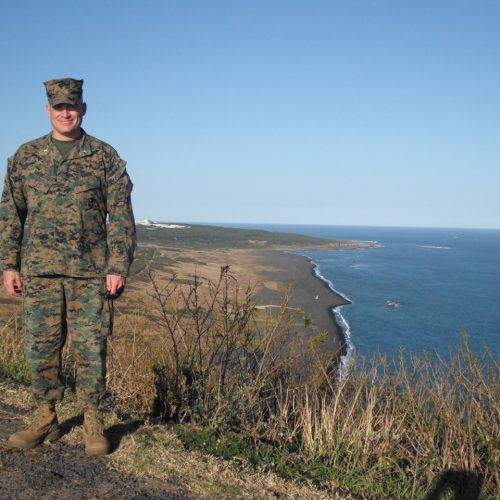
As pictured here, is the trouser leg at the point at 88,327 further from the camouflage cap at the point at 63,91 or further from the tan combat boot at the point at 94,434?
the camouflage cap at the point at 63,91

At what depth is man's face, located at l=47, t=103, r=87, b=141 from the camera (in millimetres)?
3846

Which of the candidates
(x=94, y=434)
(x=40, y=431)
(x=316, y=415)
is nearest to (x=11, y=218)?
(x=40, y=431)

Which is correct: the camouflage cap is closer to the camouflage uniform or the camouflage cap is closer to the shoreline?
the camouflage uniform

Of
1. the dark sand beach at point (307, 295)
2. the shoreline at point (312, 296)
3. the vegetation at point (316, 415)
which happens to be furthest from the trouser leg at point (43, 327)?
the dark sand beach at point (307, 295)

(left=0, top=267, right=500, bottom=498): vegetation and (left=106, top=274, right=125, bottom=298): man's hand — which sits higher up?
(left=106, top=274, right=125, bottom=298): man's hand

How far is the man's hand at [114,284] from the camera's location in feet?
12.7

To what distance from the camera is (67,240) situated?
3.85 metres

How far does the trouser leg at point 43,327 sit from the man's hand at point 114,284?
34 centimetres

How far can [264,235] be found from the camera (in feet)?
369

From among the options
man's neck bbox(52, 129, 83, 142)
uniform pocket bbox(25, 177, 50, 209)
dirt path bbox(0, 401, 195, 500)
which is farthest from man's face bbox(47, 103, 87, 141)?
dirt path bbox(0, 401, 195, 500)

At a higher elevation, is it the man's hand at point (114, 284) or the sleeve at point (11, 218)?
the sleeve at point (11, 218)

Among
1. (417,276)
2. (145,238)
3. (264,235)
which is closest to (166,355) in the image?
(417,276)

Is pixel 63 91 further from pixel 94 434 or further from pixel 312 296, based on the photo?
pixel 312 296

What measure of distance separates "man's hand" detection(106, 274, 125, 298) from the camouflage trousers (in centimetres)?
8
